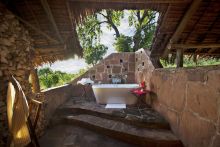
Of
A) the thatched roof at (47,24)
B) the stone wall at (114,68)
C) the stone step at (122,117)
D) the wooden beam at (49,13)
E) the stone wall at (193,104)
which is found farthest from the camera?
the stone wall at (114,68)

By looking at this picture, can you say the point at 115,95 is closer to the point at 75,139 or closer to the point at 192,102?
the point at 75,139

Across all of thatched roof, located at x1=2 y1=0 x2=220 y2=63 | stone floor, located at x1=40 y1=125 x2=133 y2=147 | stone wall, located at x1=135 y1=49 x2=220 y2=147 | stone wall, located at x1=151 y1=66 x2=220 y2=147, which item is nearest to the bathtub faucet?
thatched roof, located at x1=2 y1=0 x2=220 y2=63

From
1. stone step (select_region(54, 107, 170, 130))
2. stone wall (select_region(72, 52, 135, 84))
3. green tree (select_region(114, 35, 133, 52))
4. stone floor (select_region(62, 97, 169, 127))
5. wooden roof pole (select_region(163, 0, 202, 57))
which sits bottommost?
stone step (select_region(54, 107, 170, 130))

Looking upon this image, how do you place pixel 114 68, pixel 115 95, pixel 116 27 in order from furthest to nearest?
pixel 116 27
pixel 114 68
pixel 115 95

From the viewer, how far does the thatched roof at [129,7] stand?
3.29 metres

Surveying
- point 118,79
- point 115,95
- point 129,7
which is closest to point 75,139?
point 115,95

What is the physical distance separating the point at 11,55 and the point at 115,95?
301 cm

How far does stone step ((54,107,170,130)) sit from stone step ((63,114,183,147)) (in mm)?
96

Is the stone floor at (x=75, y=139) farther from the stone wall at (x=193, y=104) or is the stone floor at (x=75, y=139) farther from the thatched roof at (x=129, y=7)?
the thatched roof at (x=129, y=7)

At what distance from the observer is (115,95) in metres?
5.13

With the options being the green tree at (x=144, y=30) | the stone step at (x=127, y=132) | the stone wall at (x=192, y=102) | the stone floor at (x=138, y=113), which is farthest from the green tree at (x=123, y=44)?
the stone step at (x=127, y=132)

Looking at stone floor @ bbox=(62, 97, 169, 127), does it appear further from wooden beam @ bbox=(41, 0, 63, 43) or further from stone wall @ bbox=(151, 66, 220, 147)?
wooden beam @ bbox=(41, 0, 63, 43)

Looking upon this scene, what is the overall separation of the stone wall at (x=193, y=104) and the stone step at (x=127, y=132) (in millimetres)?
223

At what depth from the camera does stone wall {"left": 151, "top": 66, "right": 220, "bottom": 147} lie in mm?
2006
